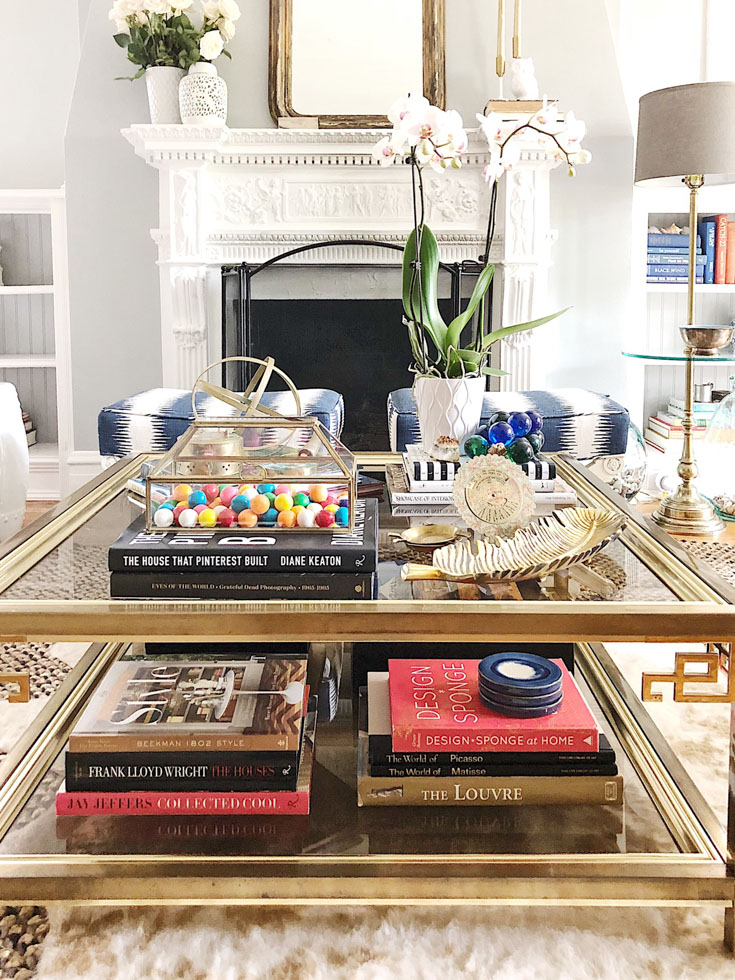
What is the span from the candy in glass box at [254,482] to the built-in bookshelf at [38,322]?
267cm

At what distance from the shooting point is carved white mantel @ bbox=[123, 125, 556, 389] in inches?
141

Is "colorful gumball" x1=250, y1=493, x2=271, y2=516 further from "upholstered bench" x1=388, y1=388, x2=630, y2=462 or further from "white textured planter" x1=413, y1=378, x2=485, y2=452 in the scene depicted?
"upholstered bench" x1=388, y1=388, x2=630, y2=462

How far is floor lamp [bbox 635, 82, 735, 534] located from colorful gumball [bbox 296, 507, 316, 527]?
2073 millimetres

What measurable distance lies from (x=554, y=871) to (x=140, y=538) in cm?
59

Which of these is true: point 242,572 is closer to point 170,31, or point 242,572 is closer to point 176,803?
point 176,803

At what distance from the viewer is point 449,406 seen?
1686mm

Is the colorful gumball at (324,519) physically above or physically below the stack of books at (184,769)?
above

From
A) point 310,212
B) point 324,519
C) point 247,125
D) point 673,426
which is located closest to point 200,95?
point 247,125

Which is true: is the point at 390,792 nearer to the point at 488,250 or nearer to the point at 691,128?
the point at 691,128

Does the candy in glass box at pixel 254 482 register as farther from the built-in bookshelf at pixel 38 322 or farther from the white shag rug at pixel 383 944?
the built-in bookshelf at pixel 38 322

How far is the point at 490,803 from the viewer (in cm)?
117

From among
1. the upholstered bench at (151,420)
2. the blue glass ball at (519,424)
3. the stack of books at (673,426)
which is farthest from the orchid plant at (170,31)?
the blue glass ball at (519,424)

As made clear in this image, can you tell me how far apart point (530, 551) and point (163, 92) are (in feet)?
9.63

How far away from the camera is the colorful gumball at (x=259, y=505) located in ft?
3.82
